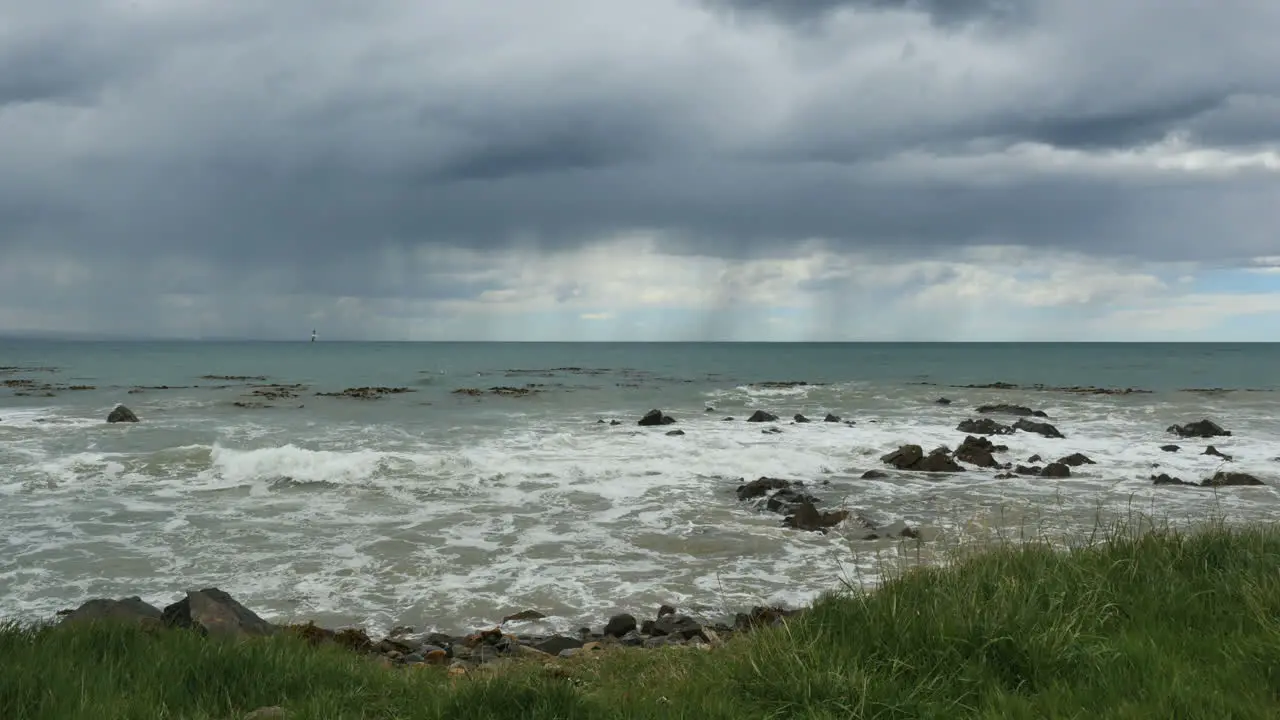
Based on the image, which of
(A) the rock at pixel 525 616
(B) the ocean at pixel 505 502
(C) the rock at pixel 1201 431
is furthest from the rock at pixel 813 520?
(C) the rock at pixel 1201 431

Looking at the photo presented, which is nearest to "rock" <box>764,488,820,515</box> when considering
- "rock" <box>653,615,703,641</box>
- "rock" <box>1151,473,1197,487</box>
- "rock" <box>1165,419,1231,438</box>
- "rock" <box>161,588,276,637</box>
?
"rock" <box>653,615,703,641</box>

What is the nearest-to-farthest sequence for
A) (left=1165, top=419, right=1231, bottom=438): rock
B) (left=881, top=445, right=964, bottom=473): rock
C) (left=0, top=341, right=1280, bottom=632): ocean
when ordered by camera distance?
(left=0, top=341, right=1280, bottom=632): ocean < (left=881, top=445, right=964, bottom=473): rock < (left=1165, top=419, right=1231, bottom=438): rock

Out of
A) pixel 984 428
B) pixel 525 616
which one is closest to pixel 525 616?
pixel 525 616

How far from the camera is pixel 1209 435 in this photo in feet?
93.2

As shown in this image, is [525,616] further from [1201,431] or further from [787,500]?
[1201,431]

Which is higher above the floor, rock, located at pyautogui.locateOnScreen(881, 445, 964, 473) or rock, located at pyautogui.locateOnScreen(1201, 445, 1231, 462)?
rock, located at pyautogui.locateOnScreen(1201, 445, 1231, 462)

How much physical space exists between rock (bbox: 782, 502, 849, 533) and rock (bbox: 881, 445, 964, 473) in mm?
7489

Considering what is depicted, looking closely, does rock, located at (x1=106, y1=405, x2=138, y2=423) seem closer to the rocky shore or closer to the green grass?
the rocky shore

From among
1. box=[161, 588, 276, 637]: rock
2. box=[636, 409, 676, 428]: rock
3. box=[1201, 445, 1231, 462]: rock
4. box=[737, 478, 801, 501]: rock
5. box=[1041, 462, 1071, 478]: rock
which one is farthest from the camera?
box=[636, 409, 676, 428]: rock

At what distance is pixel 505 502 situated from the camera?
17328mm

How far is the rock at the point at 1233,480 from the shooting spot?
750 inches

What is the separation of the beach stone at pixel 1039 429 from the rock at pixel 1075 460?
610cm

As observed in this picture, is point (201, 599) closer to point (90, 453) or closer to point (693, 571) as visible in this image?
point (693, 571)

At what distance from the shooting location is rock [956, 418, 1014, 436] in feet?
96.8
